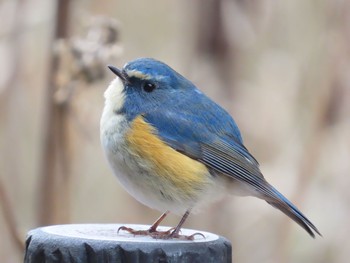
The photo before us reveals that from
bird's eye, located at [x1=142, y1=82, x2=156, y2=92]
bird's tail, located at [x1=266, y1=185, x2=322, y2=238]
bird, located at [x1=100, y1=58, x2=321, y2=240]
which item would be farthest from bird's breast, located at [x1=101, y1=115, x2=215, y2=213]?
bird's tail, located at [x1=266, y1=185, x2=322, y2=238]

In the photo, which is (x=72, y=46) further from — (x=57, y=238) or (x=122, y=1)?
(x=122, y=1)

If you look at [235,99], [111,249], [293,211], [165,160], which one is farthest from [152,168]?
[235,99]

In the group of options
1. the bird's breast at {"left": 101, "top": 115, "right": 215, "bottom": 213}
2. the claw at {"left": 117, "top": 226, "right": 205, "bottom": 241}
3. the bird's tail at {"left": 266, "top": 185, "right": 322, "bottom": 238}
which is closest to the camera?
the claw at {"left": 117, "top": 226, "right": 205, "bottom": 241}

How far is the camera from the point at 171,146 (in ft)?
9.34

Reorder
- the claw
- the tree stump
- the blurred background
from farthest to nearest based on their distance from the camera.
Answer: the blurred background → the claw → the tree stump

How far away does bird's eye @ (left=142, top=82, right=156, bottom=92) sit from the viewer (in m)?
2.94

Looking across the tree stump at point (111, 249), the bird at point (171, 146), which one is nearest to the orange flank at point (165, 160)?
the bird at point (171, 146)

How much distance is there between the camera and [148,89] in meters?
2.95

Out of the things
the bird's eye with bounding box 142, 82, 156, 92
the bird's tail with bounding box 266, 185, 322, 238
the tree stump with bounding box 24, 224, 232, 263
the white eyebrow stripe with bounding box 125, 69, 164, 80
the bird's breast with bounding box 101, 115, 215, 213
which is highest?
the white eyebrow stripe with bounding box 125, 69, 164, 80

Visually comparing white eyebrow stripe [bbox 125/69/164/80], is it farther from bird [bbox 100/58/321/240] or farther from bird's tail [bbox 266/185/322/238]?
bird's tail [bbox 266/185/322/238]

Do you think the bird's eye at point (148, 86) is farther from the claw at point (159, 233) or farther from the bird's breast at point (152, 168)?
the claw at point (159, 233)

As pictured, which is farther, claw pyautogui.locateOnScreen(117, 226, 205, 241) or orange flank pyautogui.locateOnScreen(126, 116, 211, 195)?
orange flank pyautogui.locateOnScreen(126, 116, 211, 195)

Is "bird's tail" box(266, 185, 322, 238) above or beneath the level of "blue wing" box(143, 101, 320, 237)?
beneath

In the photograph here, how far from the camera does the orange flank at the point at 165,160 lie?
2713 mm
